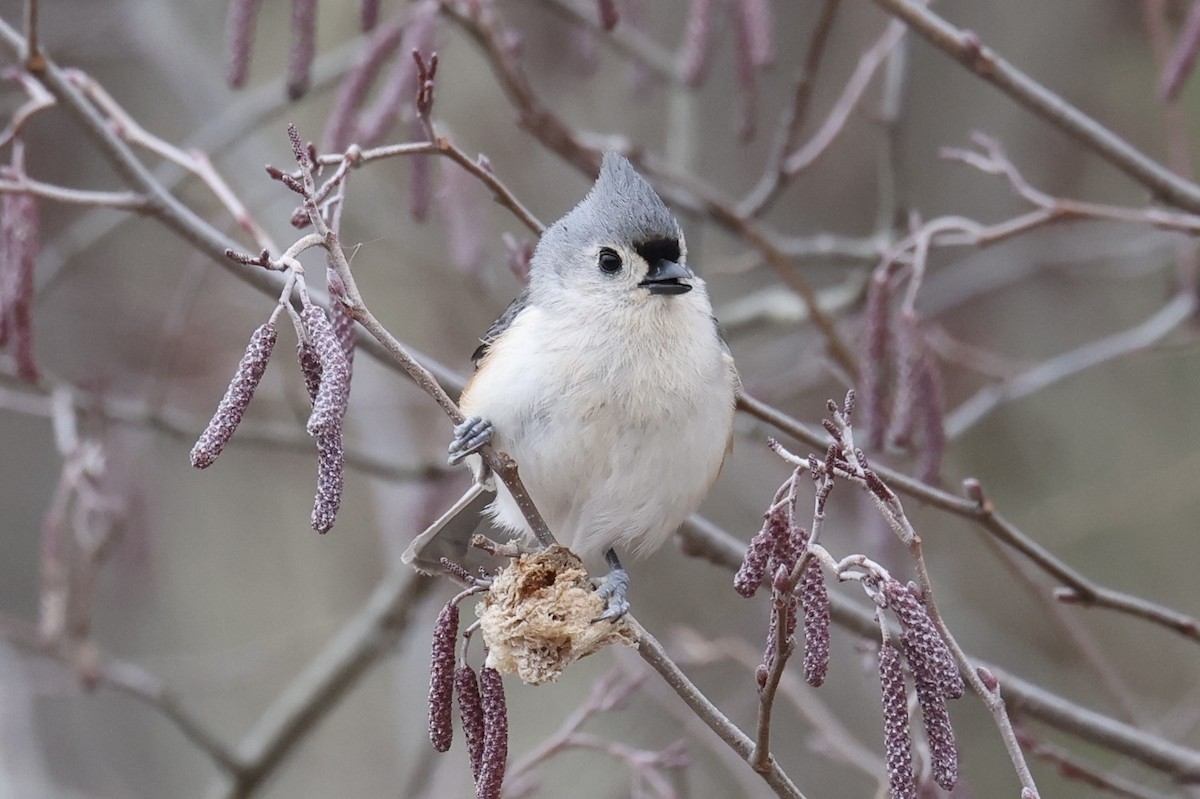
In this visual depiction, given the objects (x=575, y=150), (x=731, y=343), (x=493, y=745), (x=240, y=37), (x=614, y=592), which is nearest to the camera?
(x=493, y=745)

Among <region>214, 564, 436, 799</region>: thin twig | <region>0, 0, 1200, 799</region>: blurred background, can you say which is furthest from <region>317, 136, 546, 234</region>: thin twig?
<region>0, 0, 1200, 799</region>: blurred background

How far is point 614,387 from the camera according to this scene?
86.8 inches

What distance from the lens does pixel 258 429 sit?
3191 millimetres

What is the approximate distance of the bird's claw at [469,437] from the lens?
206cm

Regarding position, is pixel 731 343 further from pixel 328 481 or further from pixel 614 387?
pixel 328 481

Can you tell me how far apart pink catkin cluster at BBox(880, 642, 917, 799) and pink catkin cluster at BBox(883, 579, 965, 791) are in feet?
0.06

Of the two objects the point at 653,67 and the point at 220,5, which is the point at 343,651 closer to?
the point at 653,67

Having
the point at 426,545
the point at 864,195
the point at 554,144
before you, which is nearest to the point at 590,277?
the point at 554,144

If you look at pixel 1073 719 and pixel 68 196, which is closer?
pixel 68 196

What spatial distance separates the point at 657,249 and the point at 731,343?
6.03ft

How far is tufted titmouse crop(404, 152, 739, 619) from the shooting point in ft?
7.26

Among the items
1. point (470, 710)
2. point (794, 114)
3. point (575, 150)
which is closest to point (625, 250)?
point (575, 150)

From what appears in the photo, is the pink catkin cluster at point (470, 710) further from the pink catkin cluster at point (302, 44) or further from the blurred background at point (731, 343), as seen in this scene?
the blurred background at point (731, 343)

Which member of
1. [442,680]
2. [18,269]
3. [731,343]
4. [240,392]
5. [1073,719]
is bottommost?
[1073,719]
